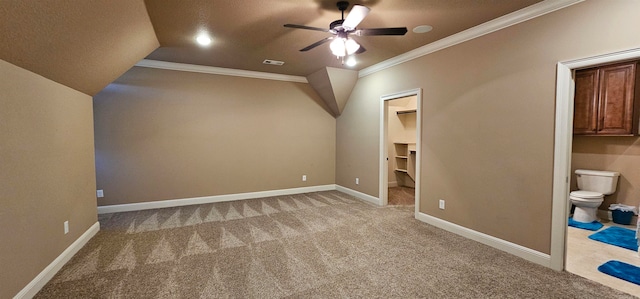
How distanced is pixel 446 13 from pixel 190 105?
14.0 feet

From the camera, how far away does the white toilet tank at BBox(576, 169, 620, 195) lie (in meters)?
3.80

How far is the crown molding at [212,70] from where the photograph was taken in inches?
177

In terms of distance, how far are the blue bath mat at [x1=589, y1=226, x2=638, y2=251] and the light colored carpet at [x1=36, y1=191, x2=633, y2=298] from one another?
140cm

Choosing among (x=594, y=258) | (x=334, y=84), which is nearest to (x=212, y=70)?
(x=334, y=84)

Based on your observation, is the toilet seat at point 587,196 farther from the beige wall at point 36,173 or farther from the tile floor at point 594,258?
the beige wall at point 36,173

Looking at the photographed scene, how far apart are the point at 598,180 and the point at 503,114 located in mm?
2487

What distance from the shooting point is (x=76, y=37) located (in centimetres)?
226

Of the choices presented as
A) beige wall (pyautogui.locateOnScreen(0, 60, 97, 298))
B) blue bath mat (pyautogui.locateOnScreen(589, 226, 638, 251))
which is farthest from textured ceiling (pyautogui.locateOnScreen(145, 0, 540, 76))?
blue bath mat (pyautogui.locateOnScreen(589, 226, 638, 251))

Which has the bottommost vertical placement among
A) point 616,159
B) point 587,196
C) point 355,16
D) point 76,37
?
point 587,196

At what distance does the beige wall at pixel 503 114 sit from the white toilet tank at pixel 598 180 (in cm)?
230

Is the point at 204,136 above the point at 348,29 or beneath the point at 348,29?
beneath

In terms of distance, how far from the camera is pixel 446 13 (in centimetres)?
273

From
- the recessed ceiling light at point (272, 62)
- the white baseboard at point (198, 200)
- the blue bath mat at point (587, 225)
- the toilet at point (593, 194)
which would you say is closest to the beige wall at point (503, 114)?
the blue bath mat at point (587, 225)

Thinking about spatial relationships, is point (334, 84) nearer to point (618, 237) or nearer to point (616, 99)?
point (616, 99)
